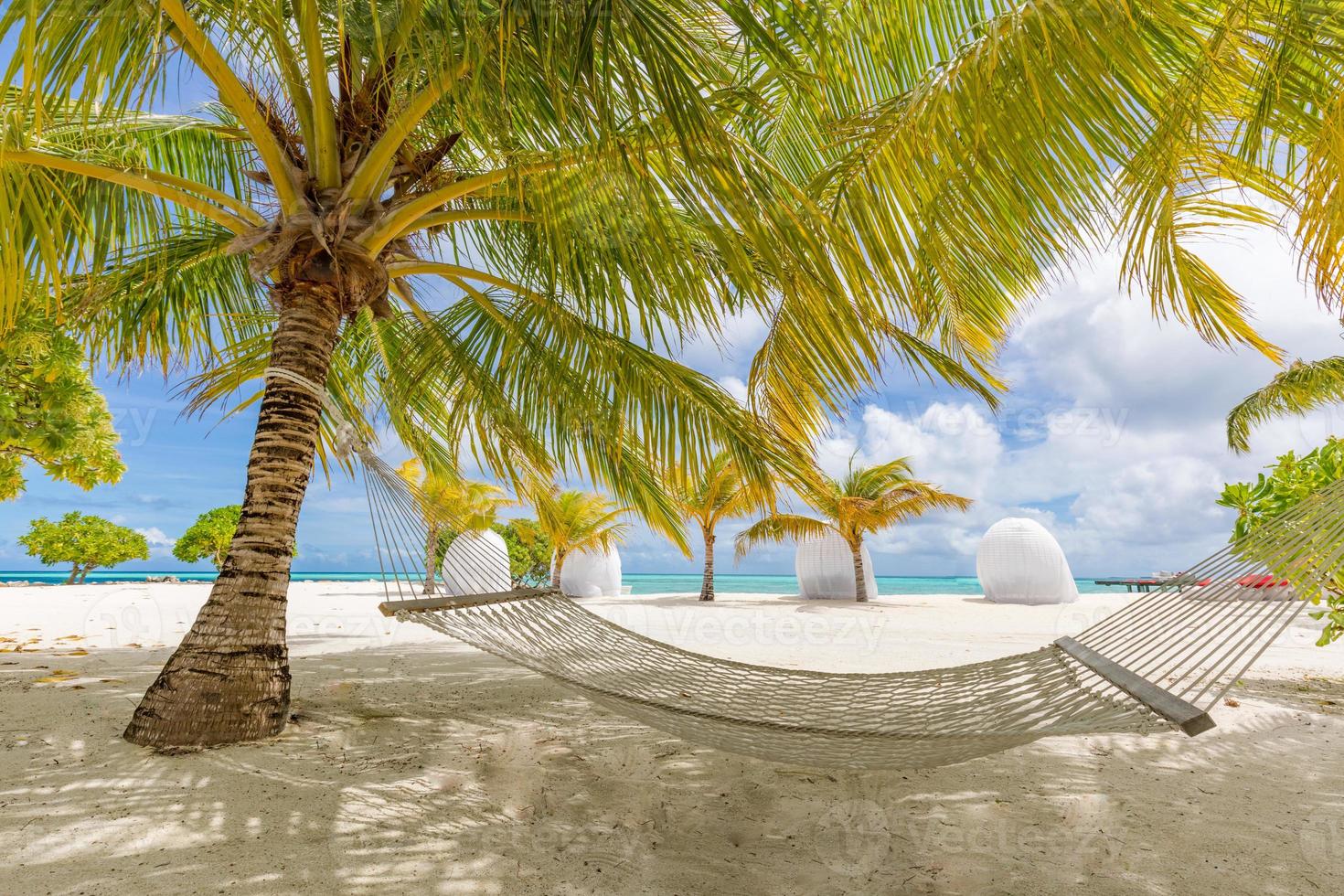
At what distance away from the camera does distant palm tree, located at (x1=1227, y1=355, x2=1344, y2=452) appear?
624 centimetres

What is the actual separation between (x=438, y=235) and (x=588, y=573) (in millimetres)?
9929

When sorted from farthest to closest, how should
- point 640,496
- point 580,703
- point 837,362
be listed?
point 640,496 → point 580,703 → point 837,362

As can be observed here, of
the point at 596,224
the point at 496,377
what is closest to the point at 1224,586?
the point at 596,224

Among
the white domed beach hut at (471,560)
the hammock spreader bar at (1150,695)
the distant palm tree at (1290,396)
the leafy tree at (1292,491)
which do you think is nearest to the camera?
the hammock spreader bar at (1150,695)

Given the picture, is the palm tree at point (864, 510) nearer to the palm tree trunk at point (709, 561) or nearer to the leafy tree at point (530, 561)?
the palm tree trunk at point (709, 561)

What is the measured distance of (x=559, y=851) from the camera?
1586mm

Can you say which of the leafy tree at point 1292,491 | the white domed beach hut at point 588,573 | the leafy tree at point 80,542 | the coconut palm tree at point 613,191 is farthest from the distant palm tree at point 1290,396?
the leafy tree at point 80,542

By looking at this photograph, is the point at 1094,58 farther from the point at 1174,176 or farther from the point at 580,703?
the point at 580,703

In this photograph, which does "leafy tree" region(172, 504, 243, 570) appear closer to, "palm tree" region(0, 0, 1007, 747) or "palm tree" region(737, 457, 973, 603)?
"palm tree" region(737, 457, 973, 603)

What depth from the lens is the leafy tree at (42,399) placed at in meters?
3.41

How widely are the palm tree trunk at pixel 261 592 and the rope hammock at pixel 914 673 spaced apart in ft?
0.94

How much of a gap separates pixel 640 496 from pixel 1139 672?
2.27 meters

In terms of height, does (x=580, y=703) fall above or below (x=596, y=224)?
below

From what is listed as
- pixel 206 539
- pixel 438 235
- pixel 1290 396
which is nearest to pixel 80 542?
pixel 206 539
